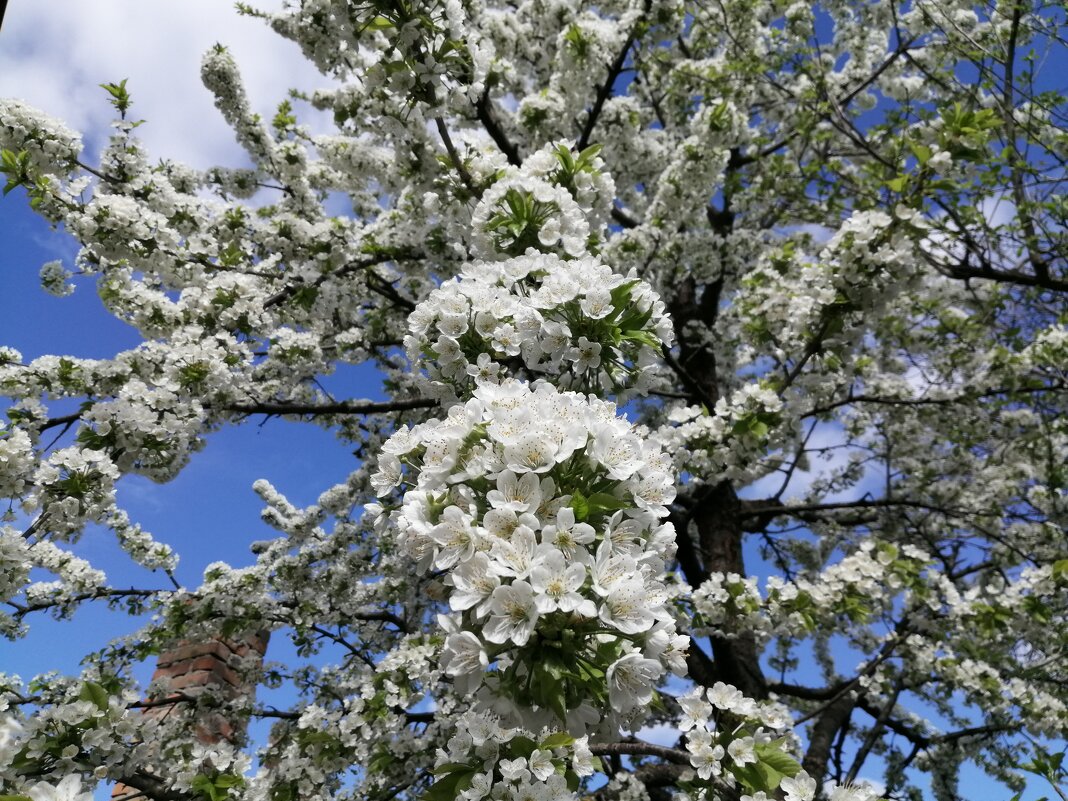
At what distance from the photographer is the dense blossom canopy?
1.59m

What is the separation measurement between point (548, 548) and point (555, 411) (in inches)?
15.4

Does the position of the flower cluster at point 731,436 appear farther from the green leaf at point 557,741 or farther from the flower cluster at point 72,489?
the flower cluster at point 72,489

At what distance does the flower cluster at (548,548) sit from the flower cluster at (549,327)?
1.66 ft

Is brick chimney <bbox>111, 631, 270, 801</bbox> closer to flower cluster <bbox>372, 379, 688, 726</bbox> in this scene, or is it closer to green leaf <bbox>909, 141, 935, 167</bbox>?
flower cluster <bbox>372, 379, 688, 726</bbox>

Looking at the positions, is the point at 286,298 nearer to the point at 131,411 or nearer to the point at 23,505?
the point at 131,411

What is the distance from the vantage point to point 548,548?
53.3 inches

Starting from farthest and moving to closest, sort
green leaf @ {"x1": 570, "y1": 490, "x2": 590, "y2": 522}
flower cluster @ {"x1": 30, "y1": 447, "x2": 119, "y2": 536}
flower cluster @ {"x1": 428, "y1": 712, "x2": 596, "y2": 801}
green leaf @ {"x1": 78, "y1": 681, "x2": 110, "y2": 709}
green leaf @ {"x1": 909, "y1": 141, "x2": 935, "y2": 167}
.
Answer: green leaf @ {"x1": 909, "y1": 141, "x2": 935, "y2": 167} < flower cluster @ {"x1": 30, "y1": 447, "x2": 119, "y2": 536} < green leaf @ {"x1": 78, "y1": 681, "x2": 110, "y2": 709} < flower cluster @ {"x1": 428, "y1": 712, "x2": 596, "y2": 801} < green leaf @ {"x1": 570, "y1": 490, "x2": 590, "y2": 522}

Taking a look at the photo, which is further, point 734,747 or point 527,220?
point 527,220

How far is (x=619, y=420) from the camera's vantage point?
170cm

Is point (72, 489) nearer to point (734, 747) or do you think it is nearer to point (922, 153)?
point (734, 747)

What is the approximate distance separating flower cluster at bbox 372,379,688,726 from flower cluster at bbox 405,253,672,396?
506 mm

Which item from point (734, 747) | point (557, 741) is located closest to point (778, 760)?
point (734, 747)

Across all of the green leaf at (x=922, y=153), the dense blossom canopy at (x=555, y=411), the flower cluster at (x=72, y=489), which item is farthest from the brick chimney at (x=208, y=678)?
the green leaf at (x=922, y=153)

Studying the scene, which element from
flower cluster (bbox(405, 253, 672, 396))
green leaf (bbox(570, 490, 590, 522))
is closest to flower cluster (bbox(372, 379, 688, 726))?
green leaf (bbox(570, 490, 590, 522))
